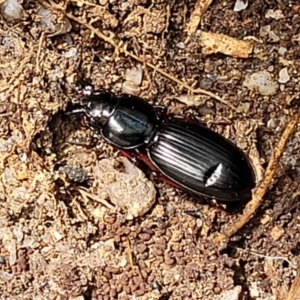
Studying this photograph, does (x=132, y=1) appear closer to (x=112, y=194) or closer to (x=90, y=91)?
(x=90, y=91)

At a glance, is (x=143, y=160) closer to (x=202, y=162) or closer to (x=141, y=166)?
(x=141, y=166)

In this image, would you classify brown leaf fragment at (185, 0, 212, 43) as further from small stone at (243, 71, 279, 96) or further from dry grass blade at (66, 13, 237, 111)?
small stone at (243, 71, 279, 96)

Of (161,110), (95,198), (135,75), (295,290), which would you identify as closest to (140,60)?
(135,75)

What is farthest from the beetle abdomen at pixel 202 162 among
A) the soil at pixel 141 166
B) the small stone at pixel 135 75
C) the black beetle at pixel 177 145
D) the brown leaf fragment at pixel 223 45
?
the brown leaf fragment at pixel 223 45

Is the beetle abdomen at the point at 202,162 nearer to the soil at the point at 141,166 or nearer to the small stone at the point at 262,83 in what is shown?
the soil at the point at 141,166

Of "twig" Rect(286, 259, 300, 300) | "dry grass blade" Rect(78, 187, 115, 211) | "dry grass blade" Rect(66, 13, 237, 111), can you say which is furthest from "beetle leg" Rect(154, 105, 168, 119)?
"twig" Rect(286, 259, 300, 300)
